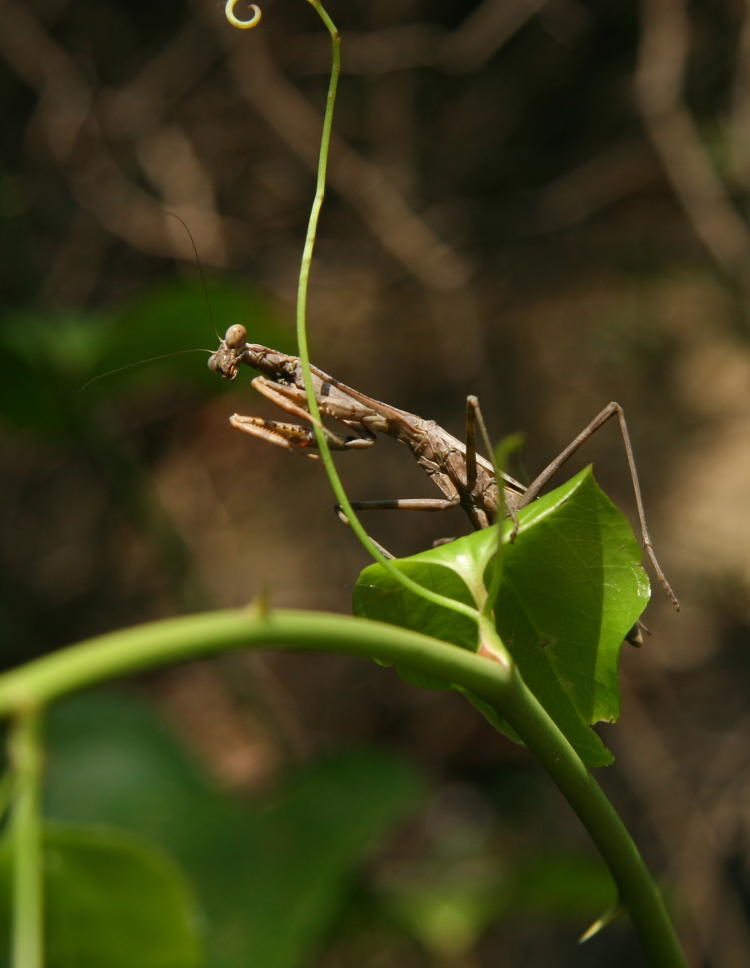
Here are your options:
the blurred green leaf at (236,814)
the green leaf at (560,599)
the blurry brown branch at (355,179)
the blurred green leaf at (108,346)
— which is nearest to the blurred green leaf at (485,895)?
the blurred green leaf at (236,814)

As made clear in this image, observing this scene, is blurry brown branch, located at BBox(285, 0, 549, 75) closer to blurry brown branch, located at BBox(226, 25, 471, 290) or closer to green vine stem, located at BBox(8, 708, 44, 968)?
blurry brown branch, located at BBox(226, 25, 471, 290)

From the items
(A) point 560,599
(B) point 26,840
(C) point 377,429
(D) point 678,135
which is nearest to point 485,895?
(C) point 377,429

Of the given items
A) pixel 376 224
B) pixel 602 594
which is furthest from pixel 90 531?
pixel 602 594

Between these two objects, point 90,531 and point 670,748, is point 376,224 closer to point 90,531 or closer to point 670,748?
point 90,531

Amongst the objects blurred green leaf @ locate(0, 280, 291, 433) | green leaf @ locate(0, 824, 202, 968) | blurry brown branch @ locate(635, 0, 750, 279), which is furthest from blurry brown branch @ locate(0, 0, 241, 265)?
green leaf @ locate(0, 824, 202, 968)

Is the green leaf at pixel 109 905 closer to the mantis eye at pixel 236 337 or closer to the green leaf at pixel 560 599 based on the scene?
the green leaf at pixel 560 599

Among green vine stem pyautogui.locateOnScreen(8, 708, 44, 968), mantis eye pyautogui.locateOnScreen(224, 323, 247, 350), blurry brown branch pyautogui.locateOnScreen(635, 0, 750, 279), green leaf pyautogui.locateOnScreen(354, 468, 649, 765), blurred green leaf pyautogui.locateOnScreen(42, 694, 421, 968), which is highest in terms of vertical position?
blurry brown branch pyautogui.locateOnScreen(635, 0, 750, 279)
